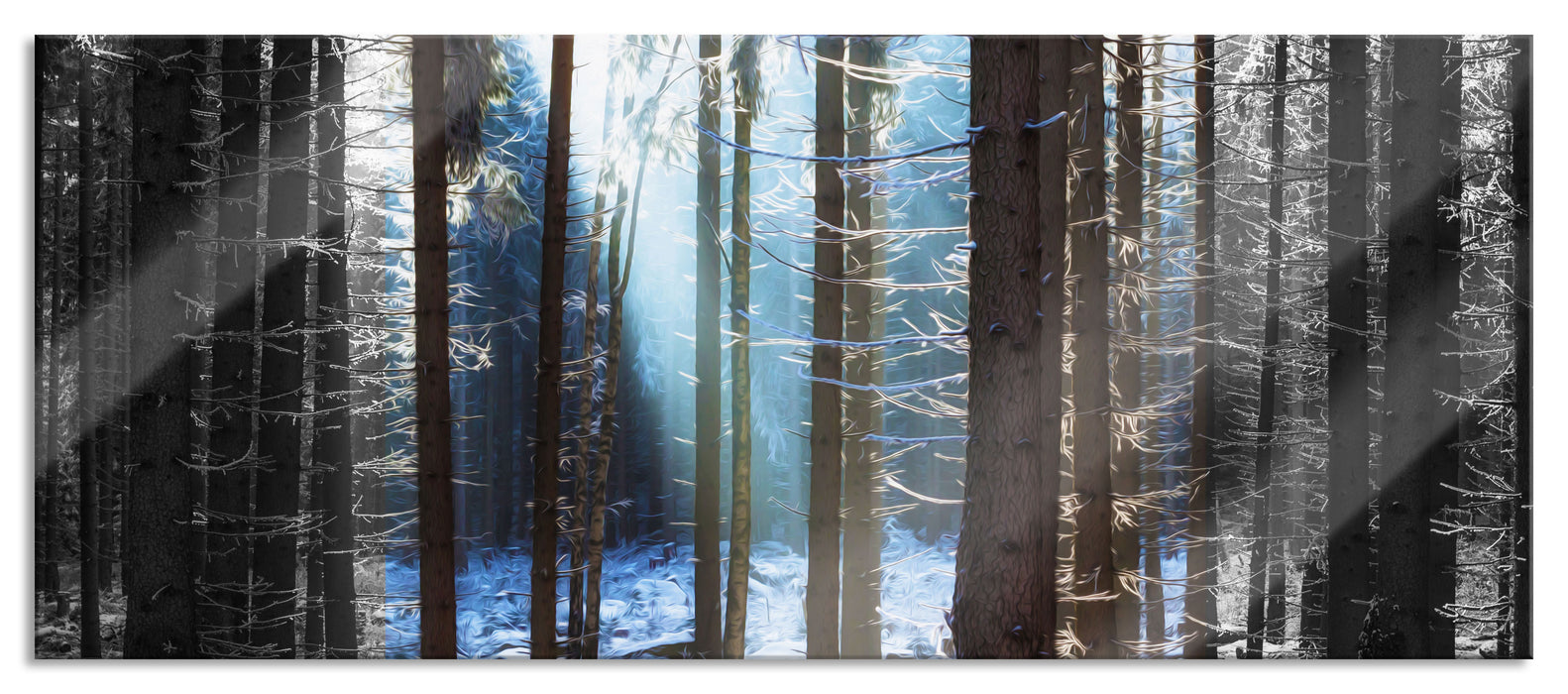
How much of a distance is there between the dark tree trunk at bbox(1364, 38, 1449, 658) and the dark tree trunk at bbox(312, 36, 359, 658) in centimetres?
309

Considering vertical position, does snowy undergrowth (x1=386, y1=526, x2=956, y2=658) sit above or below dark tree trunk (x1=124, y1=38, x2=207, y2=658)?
below

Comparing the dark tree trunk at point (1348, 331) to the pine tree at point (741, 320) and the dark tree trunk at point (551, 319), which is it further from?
the dark tree trunk at point (551, 319)

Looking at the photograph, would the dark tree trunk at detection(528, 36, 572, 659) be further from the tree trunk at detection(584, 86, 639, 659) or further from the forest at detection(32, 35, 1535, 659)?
the tree trunk at detection(584, 86, 639, 659)

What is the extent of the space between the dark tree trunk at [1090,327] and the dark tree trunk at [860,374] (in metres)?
0.60

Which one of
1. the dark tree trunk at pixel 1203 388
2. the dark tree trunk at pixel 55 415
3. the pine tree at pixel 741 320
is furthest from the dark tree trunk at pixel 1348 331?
the dark tree trunk at pixel 55 415

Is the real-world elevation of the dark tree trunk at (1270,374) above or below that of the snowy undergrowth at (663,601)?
above

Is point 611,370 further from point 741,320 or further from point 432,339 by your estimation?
point 432,339

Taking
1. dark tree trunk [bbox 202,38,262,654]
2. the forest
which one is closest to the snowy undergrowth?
the forest

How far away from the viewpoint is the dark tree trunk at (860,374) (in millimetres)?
5527

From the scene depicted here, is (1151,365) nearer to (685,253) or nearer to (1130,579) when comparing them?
(1130,579)

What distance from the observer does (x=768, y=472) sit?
219 inches

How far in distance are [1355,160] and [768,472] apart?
1981 millimetres

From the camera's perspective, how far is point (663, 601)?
5621mm

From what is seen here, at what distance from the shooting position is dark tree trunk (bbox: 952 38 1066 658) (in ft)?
18.1
